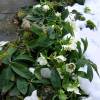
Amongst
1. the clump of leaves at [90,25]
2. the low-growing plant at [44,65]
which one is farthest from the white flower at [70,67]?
the clump of leaves at [90,25]

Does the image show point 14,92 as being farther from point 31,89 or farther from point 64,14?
point 64,14

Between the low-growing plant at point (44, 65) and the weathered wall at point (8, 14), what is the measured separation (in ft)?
0.83

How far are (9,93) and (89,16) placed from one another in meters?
1.61

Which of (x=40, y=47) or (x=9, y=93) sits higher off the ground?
(x=40, y=47)

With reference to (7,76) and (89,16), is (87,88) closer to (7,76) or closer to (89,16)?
(7,76)

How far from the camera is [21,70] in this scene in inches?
114

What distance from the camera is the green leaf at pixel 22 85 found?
2793 mm

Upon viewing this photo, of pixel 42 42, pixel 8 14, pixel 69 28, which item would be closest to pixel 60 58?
pixel 42 42

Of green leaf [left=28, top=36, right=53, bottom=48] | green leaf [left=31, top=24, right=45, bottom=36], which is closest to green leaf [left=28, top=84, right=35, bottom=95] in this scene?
green leaf [left=28, top=36, right=53, bottom=48]

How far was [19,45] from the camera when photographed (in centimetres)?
320

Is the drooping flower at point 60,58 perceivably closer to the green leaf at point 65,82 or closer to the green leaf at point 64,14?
the green leaf at point 65,82

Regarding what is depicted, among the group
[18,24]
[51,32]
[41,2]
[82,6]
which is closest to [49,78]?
[51,32]

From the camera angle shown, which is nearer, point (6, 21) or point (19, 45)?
point (19, 45)

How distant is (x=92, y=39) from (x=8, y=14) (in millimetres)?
973
